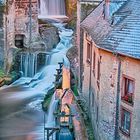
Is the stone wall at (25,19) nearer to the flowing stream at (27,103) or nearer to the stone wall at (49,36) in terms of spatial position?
the stone wall at (49,36)

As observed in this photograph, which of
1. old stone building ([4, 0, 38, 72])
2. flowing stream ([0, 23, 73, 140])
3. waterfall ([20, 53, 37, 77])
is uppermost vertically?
old stone building ([4, 0, 38, 72])

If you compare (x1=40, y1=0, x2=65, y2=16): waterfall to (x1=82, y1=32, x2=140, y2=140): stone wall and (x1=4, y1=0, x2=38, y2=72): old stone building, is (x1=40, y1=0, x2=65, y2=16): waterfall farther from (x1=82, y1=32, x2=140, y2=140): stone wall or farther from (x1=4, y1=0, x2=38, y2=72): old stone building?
(x1=82, y1=32, x2=140, y2=140): stone wall

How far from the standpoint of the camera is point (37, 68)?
39.6 meters

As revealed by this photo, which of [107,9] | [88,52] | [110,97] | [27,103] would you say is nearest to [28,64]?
[27,103]

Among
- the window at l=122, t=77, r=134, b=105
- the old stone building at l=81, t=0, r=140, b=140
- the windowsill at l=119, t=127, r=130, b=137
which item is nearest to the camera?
the old stone building at l=81, t=0, r=140, b=140

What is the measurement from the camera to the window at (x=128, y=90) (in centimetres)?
1620

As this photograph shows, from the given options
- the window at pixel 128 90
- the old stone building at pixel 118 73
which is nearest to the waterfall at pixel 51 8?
the old stone building at pixel 118 73

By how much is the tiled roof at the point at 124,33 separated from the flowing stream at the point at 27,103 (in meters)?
8.24

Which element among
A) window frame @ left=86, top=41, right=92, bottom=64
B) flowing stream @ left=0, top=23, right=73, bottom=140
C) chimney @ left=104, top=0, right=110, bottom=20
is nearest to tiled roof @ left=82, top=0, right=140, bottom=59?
chimney @ left=104, top=0, right=110, bottom=20

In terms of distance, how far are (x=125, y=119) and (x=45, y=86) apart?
62.9 feet

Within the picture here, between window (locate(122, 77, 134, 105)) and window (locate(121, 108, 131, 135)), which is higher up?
window (locate(122, 77, 134, 105))

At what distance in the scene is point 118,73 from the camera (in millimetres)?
17047

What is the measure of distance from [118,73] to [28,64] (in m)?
23.5

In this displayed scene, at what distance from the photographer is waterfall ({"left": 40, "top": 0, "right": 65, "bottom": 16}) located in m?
53.3
